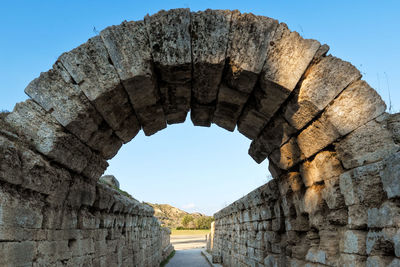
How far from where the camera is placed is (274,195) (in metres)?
5.28

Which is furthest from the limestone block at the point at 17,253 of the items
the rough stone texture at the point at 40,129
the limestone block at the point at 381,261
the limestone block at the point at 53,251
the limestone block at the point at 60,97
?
the limestone block at the point at 381,261

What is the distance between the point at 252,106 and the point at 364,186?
170 cm

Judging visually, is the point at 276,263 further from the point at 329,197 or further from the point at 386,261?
the point at 386,261

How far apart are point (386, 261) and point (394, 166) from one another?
2.75ft

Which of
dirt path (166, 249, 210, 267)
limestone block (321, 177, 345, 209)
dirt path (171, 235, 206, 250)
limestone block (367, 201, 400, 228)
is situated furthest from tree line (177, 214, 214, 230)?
limestone block (367, 201, 400, 228)

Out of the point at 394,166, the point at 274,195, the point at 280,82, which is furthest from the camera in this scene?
the point at 274,195

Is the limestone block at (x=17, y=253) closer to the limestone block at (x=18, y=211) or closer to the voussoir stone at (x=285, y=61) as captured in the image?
the limestone block at (x=18, y=211)

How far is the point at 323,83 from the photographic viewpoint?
10.7 feet

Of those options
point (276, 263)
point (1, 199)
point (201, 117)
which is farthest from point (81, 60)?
point (276, 263)

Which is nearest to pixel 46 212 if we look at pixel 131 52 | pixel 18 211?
pixel 18 211

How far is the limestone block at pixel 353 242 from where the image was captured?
114 inches

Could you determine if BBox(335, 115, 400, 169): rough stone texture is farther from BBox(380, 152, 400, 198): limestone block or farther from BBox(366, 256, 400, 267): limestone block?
BBox(366, 256, 400, 267): limestone block

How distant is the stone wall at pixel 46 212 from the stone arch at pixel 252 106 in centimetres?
4

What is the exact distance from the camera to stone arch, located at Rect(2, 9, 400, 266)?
9.66ft
